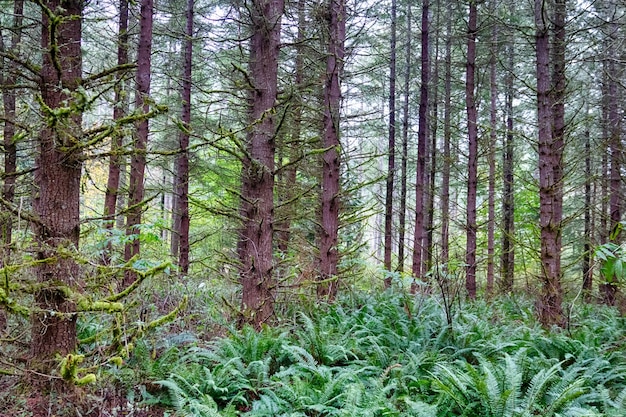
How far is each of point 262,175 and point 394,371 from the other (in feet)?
9.07

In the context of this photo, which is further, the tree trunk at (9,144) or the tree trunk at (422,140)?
the tree trunk at (422,140)

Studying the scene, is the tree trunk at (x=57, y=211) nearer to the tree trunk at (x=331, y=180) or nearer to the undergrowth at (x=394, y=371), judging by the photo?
the undergrowth at (x=394, y=371)

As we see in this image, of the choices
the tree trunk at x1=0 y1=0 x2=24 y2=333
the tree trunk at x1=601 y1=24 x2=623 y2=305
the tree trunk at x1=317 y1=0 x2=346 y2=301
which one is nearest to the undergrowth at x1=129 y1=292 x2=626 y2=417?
the tree trunk at x1=317 y1=0 x2=346 y2=301

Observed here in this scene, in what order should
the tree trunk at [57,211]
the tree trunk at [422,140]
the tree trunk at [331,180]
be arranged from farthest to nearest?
the tree trunk at [422,140], the tree trunk at [331,180], the tree trunk at [57,211]

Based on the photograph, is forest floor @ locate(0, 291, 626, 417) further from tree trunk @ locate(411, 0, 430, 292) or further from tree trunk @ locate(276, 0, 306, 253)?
tree trunk @ locate(411, 0, 430, 292)

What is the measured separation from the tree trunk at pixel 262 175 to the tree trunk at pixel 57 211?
208 cm

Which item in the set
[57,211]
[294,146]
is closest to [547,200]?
[294,146]

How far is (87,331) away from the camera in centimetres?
486

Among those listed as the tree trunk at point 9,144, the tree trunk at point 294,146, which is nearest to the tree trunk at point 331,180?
the tree trunk at point 294,146

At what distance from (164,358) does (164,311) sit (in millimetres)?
1998

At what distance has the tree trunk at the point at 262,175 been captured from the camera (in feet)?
17.8

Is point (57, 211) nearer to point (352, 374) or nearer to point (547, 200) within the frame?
point (352, 374)

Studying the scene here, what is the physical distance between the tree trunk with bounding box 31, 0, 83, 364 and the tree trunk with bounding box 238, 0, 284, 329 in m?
2.08

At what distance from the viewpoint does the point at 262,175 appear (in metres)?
5.40
